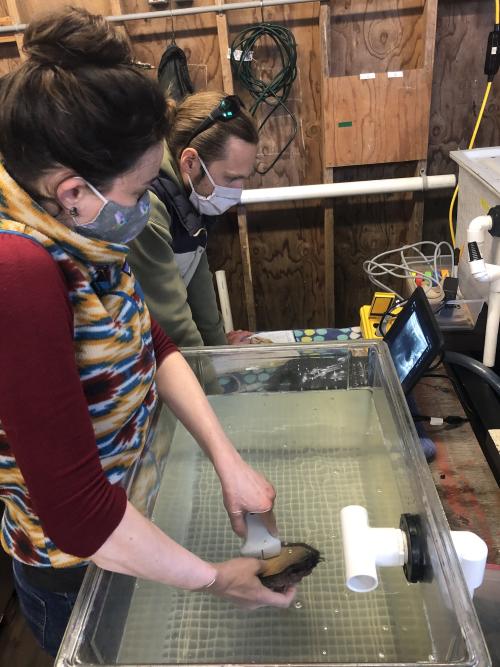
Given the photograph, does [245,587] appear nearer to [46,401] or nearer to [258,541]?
[258,541]

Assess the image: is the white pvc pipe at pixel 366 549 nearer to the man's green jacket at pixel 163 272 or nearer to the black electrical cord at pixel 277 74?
the man's green jacket at pixel 163 272

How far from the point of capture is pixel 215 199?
1.34m

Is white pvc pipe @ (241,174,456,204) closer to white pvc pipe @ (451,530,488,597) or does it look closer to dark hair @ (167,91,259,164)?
dark hair @ (167,91,259,164)

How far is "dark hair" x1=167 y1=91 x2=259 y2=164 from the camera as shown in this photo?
1.23 m

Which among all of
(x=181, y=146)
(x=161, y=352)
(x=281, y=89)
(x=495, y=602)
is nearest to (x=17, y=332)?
(x=161, y=352)

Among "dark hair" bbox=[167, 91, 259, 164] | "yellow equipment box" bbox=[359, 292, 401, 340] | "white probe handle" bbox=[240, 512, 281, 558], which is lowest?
"yellow equipment box" bbox=[359, 292, 401, 340]

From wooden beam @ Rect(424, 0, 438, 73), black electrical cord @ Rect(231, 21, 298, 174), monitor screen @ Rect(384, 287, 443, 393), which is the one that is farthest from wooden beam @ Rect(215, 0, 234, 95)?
monitor screen @ Rect(384, 287, 443, 393)

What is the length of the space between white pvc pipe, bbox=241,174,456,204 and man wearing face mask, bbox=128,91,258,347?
36.3 inches

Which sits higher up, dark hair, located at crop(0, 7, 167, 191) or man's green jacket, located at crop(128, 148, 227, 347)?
dark hair, located at crop(0, 7, 167, 191)

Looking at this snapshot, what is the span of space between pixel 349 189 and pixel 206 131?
1.15 metres

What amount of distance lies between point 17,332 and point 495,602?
71 centimetres

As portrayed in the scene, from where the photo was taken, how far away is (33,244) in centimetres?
48

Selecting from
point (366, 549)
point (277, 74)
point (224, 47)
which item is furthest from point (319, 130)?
point (366, 549)

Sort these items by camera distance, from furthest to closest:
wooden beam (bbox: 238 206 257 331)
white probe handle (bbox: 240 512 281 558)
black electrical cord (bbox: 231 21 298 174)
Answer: wooden beam (bbox: 238 206 257 331) < black electrical cord (bbox: 231 21 298 174) < white probe handle (bbox: 240 512 281 558)
